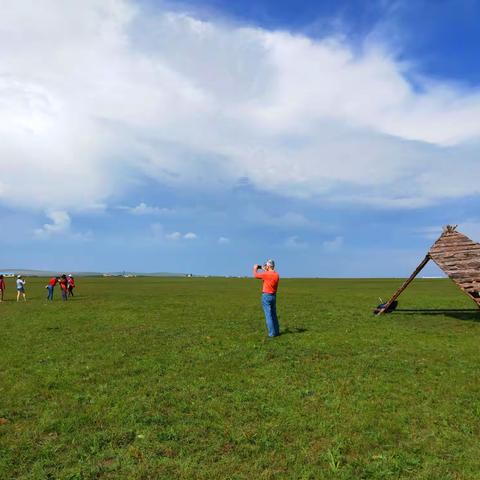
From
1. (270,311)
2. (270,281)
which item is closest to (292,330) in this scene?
(270,311)

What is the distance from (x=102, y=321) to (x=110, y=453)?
60.6ft

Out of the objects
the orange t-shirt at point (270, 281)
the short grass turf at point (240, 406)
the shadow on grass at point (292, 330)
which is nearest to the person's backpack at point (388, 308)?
the short grass turf at point (240, 406)

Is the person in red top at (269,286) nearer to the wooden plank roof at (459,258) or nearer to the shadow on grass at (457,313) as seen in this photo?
the wooden plank roof at (459,258)

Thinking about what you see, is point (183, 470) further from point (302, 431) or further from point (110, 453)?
point (302, 431)

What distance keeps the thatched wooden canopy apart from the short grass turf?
4.24 metres

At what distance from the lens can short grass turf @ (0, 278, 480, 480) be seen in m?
7.63

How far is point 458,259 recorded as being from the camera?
24828 mm

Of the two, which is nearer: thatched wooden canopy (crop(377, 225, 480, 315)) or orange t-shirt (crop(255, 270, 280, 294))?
orange t-shirt (crop(255, 270, 280, 294))

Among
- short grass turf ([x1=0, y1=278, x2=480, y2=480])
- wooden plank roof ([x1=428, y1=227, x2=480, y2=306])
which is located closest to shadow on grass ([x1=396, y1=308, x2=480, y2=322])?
wooden plank roof ([x1=428, y1=227, x2=480, y2=306])

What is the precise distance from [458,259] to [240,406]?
63.0 feet

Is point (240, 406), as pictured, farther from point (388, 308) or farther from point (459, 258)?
point (388, 308)

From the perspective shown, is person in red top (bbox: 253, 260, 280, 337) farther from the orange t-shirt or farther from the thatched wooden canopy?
the thatched wooden canopy

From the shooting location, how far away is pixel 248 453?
26.3ft

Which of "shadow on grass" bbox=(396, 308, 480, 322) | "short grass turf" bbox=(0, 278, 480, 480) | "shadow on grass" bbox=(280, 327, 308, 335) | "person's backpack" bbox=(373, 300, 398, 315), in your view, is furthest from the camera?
"person's backpack" bbox=(373, 300, 398, 315)
